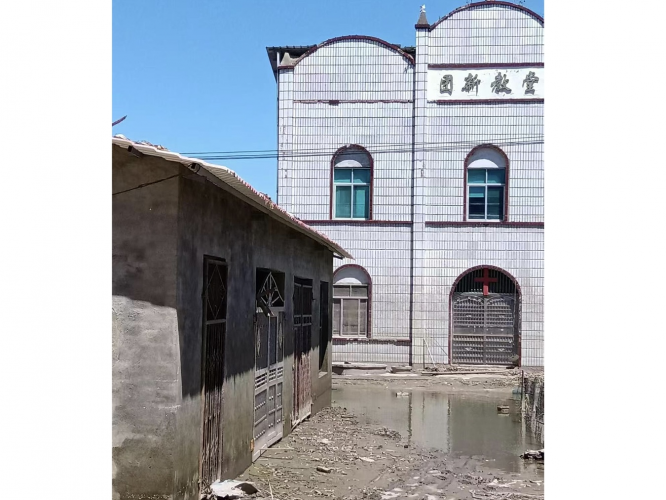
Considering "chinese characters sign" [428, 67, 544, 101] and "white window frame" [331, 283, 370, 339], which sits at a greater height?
"chinese characters sign" [428, 67, 544, 101]

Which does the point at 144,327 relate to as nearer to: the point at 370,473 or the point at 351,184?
the point at 370,473

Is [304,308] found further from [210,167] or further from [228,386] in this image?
[210,167]

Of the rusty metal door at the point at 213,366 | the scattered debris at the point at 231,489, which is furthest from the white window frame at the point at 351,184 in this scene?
the scattered debris at the point at 231,489

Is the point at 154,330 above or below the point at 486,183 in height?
below

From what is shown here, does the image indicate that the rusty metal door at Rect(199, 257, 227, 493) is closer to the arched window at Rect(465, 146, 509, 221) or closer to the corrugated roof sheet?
the corrugated roof sheet

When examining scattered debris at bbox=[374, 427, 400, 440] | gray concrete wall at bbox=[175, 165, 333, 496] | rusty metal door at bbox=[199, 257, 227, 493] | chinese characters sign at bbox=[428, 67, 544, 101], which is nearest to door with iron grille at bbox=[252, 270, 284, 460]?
gray concrete wall at bbox=[175, 165, 333, 496]

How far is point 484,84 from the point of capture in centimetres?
2069

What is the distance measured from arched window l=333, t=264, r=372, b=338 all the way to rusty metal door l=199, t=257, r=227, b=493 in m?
13.4

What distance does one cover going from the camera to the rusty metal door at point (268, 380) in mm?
9180

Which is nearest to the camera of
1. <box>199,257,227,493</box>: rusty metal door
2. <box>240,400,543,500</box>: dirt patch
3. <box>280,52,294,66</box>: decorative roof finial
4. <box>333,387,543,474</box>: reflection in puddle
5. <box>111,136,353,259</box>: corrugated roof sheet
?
<box>111,136,353,259</box>: corrugated roof sheet

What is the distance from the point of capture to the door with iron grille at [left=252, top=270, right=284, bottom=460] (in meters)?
9.21

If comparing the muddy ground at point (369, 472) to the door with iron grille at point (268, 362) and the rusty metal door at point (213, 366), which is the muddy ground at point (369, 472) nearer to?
the door with iron grille at point (268, 362)

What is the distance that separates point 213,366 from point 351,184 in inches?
562

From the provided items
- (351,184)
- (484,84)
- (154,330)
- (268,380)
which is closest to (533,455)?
(268,380)
